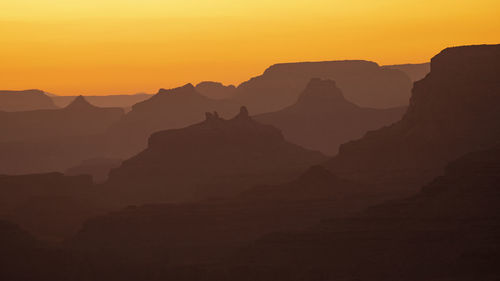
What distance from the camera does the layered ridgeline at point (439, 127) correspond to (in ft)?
522

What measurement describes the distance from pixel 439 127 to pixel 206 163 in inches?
1637

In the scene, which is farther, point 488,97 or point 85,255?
A: point 488,97

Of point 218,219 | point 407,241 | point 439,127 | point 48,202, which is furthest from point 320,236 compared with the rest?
point 48,202

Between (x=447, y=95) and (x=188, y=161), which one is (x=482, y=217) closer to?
(x=447, y=95)

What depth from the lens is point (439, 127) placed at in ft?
552

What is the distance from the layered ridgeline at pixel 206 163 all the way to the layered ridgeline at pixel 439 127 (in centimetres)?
1383

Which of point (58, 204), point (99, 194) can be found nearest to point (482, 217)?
point (58, 204)

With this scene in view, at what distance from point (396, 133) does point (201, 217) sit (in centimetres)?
4703

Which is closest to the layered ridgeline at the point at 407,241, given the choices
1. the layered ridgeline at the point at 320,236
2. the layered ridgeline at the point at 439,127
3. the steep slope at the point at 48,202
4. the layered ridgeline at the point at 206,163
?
the layered ridgeline at the point at 320,236

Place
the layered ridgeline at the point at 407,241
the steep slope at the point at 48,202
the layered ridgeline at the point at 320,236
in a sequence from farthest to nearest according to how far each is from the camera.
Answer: the steep slope at the point at 48,202, the layered ridgeline at the point at 320,236, the layered ridgeline at the point at 407,241

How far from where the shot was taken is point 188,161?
192125 mm

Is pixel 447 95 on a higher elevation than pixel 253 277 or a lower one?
higher

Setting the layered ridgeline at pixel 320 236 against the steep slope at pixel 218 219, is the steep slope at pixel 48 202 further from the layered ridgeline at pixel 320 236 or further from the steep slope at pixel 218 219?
the layered ridgeline at pixel 320 236

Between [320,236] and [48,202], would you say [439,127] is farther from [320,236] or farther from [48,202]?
[48,202]
